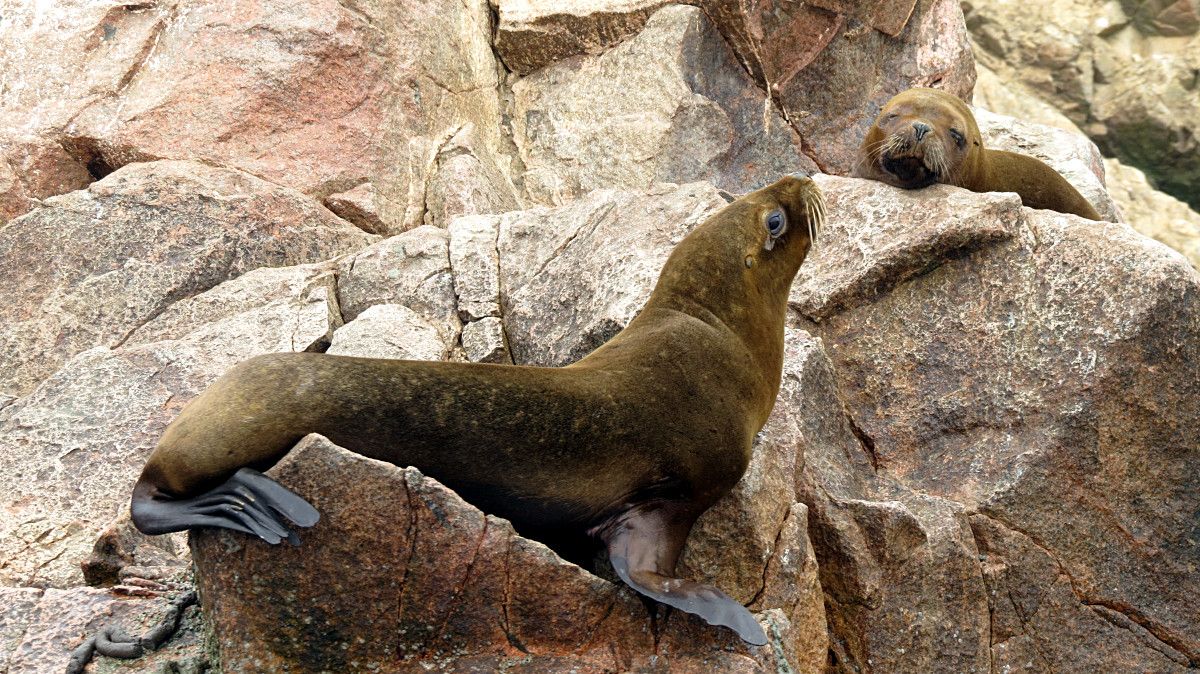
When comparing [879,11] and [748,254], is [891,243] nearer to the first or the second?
[748,254]

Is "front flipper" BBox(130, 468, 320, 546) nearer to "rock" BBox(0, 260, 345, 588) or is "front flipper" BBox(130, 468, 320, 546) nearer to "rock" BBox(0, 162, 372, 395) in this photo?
"rock" BBox(0, 260, 345, 588)

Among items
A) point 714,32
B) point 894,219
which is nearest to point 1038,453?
point 894,219

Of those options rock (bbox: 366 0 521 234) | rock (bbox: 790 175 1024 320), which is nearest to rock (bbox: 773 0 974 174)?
rock (bbox: 366 0 521 234)

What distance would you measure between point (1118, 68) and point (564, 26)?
497 inches

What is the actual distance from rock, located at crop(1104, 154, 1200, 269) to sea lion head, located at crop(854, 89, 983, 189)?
421 inches

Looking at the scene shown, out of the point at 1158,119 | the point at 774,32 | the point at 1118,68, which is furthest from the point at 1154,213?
the point at 774,32

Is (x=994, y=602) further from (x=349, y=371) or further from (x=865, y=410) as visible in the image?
(x=349, y=371)

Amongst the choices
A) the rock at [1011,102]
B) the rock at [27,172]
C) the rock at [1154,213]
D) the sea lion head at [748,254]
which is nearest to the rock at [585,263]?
the sea lion head at [748,254]

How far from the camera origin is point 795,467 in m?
5.76

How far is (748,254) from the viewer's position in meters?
5.96

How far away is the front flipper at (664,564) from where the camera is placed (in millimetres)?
4352

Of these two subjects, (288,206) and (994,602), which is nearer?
(994,602)

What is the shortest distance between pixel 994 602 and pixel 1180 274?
6.68ft

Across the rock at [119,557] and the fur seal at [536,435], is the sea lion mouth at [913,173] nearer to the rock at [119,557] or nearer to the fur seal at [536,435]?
the fur seal at [536,435]
